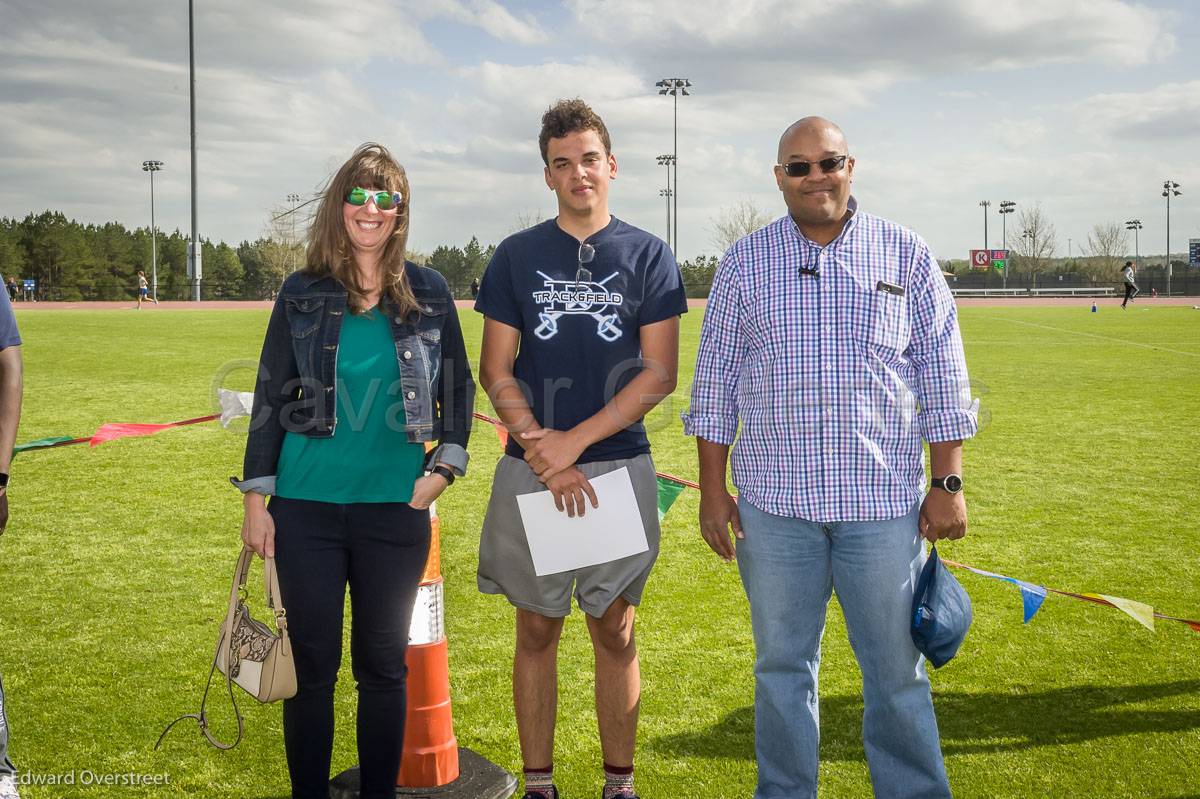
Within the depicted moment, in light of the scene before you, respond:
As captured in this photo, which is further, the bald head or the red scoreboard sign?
the red scoreboard sign

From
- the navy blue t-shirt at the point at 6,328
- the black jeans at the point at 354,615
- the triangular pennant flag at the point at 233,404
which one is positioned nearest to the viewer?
the black jeans at the point at 354,615

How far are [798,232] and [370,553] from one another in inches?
60.4

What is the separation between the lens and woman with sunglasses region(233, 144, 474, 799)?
9.36ft

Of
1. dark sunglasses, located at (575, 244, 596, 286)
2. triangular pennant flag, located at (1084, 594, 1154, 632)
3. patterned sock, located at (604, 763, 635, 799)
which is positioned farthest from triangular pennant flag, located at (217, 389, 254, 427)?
triangular pennant flag, located at (1084, 594, 1154, 632)

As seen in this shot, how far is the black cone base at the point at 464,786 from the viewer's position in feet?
11.0

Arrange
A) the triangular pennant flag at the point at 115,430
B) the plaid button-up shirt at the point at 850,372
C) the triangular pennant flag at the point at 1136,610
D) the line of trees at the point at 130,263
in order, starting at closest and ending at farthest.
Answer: the plaid button-up shirt at the point at 850,372 → the triangular pennant flag at the point at 1136,610 → the triangular pennant flag at the point at 115,430 → the line of trees at the point at 130,263

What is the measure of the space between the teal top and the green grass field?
50.5 inches

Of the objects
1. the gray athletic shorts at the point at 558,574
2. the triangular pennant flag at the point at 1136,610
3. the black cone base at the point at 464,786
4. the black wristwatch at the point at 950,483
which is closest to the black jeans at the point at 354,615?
the gray athletic shorts at the point at 558,574

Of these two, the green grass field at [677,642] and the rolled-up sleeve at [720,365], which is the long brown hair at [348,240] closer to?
the rolled-up sleeve at [720,365]

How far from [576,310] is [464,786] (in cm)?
169

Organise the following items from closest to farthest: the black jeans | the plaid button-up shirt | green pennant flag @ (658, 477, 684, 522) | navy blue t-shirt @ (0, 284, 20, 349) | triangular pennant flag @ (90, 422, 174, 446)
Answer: the plaid button-up shirt < the black jeans < navy blue t-shirt @ (0, 284, 20, 349) < green pennant flag @ (658, 477, 684, 522) < triangular pennant flag @ (90, 422, 174, 446)

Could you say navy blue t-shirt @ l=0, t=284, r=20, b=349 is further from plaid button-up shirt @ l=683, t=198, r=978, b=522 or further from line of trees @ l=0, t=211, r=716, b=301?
line of trees @ l=0, t=211, r=716, b=301

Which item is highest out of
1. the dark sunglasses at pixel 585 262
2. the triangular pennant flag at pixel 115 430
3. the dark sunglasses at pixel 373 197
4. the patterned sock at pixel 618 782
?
the dark sunglasses at pixel 373 197

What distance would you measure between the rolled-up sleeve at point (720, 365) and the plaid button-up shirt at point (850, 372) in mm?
58
